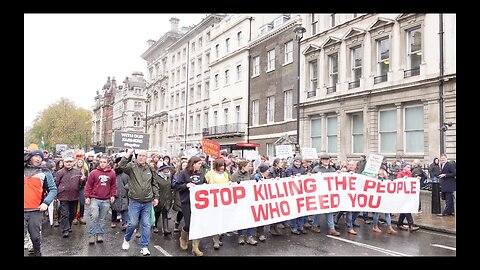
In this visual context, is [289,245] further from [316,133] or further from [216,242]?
[316,133]

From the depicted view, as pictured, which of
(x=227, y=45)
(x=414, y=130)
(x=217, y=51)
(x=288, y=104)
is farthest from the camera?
(x=217, y=51)

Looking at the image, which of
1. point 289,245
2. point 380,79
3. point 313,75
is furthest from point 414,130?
point 289,245

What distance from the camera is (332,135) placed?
26.1 meters

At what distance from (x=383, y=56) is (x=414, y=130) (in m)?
4.61

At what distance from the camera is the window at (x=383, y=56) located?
22609mm

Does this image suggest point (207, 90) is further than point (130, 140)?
Yes

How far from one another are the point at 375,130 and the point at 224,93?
20389 mm

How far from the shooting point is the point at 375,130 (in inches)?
901

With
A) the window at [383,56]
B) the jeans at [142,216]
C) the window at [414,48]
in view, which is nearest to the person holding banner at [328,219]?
the jeans at [142,216]

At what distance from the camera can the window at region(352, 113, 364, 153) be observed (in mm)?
24094

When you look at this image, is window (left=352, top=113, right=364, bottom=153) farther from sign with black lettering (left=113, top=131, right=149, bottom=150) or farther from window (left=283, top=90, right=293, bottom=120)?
sign with black lettering (left=113, top=131, right=149, bottom=150)

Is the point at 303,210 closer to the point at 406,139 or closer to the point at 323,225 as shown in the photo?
the point at 323,225

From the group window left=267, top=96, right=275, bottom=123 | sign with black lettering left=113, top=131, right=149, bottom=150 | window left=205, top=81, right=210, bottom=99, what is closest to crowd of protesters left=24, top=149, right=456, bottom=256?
sign with black lettering left=113, top=131, right=149, bottom=150
